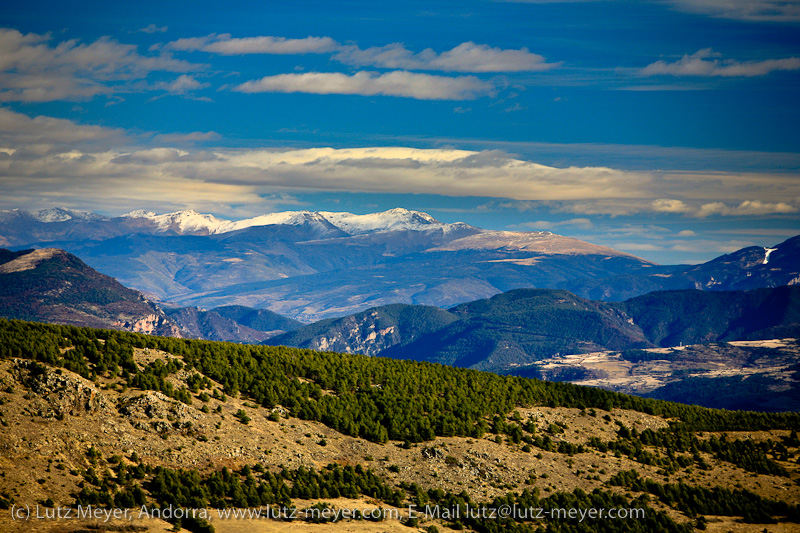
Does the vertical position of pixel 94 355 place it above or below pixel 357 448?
above

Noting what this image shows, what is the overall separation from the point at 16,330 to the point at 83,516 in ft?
148

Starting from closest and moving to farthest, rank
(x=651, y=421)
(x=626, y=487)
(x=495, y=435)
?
Answer: (x=626, y=487) → (x=495, y=435) → (x=651, y=421)

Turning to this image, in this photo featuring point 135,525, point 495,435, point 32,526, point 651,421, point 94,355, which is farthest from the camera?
point 651,421

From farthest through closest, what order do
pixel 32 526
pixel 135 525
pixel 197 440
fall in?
pixel 197 440, pixel 135 525, pixel 32 526

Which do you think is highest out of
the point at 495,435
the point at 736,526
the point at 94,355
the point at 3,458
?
the point at 94,355

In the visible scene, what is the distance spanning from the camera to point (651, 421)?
464ft

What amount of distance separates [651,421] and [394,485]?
69.7 meters

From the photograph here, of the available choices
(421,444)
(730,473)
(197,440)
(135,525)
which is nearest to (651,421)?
(730,473)

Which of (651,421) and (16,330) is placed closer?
(16,330)

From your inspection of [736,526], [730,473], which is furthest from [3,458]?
[730,473]

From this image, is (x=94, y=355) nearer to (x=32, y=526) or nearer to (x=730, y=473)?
(x=32, y=526)

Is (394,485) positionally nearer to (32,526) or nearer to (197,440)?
(197,440)

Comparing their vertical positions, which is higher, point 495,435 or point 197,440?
point 197,440

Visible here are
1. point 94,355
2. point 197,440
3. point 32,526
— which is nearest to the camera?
point 32,526
